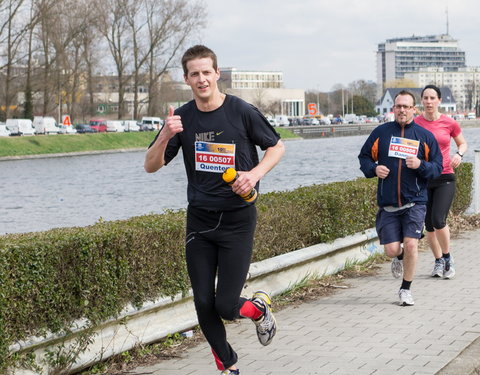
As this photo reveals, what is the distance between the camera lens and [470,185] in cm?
1530

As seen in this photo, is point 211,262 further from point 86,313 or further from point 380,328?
point 380,328

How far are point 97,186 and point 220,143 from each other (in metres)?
38.1

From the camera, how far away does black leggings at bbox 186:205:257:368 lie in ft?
17.7

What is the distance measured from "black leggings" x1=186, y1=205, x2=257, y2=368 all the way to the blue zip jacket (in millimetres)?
2926

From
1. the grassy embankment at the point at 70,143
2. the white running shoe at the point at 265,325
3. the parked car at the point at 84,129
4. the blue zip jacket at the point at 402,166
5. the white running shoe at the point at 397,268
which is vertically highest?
the blue zip jacket at the point at 402,166

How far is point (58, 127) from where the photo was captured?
3275 inches

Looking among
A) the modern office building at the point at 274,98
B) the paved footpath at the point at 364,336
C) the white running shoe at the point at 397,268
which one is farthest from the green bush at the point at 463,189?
the modern office building at the point at 274,98

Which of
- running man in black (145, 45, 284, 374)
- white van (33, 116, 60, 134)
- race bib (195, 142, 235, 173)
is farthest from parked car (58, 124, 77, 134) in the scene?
race bib (195, 142, 235, 173)

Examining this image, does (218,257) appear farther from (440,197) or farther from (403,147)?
(440,197)

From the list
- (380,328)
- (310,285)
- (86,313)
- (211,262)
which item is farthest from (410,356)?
(310,285)

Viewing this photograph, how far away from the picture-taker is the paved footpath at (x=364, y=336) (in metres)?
6.00

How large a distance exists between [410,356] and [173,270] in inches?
72.4

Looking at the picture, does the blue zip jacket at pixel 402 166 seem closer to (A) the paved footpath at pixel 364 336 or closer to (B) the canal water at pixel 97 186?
(A) the paved footpath at pixel 364 336

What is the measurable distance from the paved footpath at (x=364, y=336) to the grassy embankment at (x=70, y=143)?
59.6 metres
